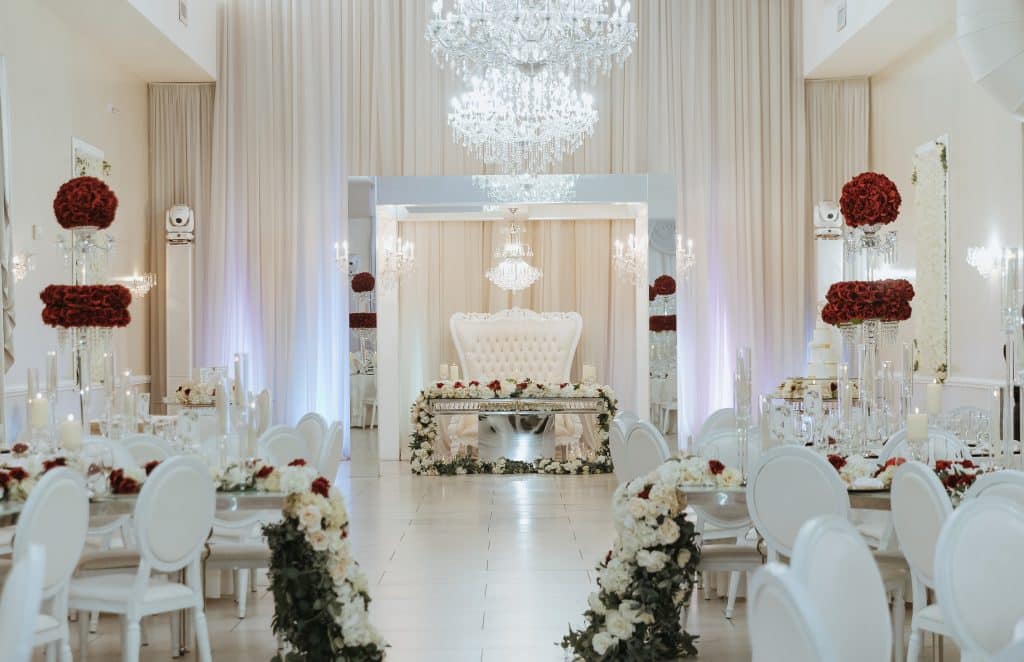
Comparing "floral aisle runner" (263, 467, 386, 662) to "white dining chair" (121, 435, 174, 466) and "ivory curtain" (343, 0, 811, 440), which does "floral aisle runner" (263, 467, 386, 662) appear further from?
"ivory curtain" (343, 0, 811, 440)

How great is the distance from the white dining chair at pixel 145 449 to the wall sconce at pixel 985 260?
6406 millimetres

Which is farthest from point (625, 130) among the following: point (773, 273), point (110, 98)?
point (110, 98)

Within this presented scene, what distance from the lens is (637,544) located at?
479cm

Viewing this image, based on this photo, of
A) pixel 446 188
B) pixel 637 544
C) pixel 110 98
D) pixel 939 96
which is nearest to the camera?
pixel 637 544

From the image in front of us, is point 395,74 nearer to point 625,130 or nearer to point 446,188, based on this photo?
point 446,188

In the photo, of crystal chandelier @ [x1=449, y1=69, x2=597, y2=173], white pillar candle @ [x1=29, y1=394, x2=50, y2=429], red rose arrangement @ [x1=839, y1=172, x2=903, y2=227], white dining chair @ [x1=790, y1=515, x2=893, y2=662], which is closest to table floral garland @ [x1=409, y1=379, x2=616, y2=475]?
crystal chandelier @ [x1=449, y1=69, x2=597, y2=173]

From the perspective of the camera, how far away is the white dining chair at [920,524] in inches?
156

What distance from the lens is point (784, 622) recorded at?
2.19 m

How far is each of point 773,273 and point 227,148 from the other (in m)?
6.02

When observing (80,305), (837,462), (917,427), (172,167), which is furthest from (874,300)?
(172,167)

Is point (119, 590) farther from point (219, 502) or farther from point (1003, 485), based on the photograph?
point (1003, 485)

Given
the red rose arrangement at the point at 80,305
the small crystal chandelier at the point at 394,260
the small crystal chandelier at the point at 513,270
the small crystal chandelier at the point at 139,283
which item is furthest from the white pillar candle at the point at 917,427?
the small crystal chandelier at the point at 139,283

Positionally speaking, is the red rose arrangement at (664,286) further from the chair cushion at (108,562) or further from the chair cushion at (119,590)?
the chair cushion at (119,590)

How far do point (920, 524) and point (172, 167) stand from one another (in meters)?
10.4
